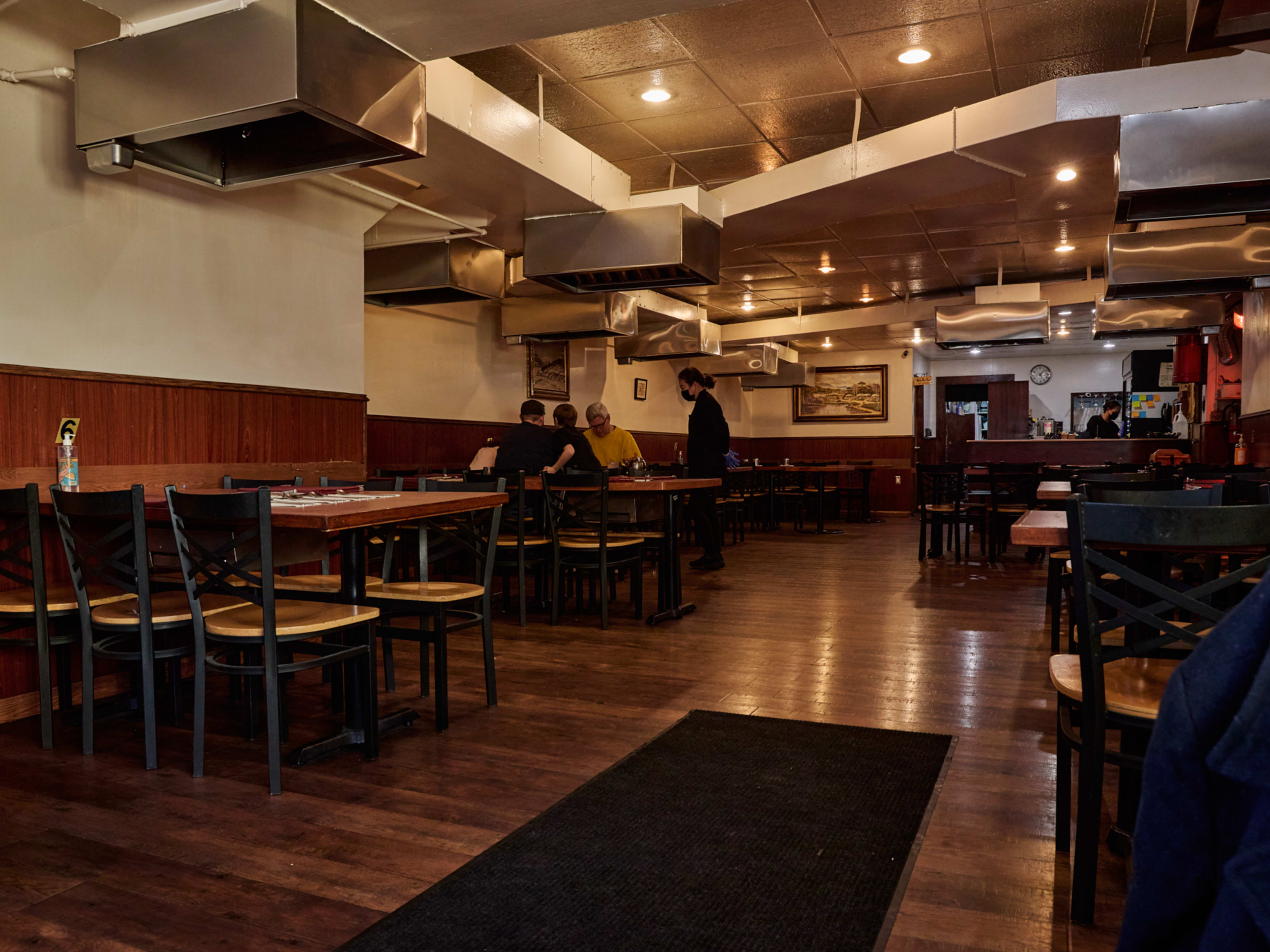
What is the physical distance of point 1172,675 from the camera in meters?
0.62

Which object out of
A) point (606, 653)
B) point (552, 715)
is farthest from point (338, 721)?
point (606, 653)

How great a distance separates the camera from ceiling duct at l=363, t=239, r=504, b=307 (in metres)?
6.36

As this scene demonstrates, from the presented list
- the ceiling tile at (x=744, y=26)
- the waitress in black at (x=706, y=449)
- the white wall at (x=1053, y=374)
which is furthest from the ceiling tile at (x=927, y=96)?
the white wall at (x=1053, y=374)

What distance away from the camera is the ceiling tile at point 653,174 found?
6.35m

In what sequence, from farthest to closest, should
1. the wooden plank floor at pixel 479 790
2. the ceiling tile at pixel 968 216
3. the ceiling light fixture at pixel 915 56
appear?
the ceiling tile at pixel 968 216 → the ceiling light fixture at pixel 915 56 → the wooden plank floor at pixel 479 790

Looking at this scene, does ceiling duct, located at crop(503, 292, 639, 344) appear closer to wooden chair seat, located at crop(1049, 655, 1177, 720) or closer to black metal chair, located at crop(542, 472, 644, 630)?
black metal chair, located at crop(542, 472, 644, 630)

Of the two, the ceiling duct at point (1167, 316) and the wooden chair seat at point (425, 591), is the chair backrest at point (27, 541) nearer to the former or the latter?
the wooden chair seat at point (425, 591)

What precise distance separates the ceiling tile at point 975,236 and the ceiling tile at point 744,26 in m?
4.09

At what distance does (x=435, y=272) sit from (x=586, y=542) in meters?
2.35

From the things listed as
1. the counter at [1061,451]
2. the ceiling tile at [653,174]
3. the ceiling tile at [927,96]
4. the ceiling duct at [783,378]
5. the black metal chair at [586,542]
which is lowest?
the black metal chair at [586,542]

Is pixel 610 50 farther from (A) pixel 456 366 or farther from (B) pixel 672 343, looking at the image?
A: (B) pixel 672 343

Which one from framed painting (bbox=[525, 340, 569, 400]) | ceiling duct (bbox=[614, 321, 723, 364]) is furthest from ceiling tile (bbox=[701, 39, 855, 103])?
ceiling duct (bbox=[614, 321, 723, 364])

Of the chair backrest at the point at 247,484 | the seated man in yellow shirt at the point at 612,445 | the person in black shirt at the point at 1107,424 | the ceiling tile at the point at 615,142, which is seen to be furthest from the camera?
the person in black shirt at the point at 1107,424

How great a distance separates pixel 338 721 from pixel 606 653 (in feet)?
4.77
